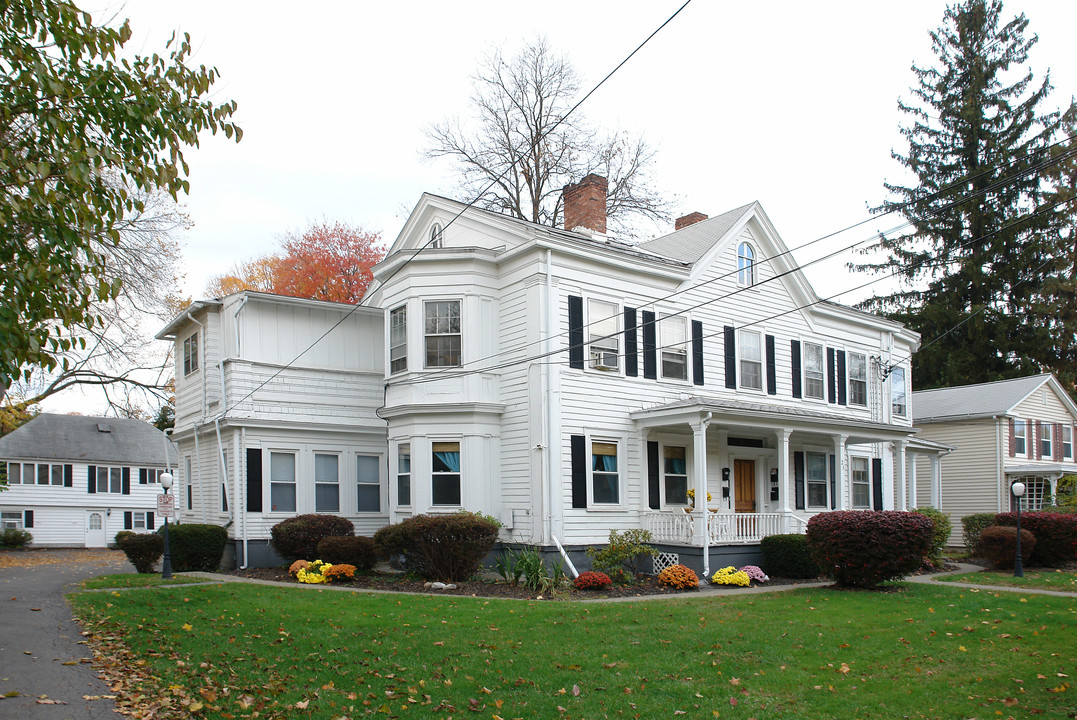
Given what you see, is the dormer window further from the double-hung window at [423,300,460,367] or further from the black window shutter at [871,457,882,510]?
the double-hung window at [423,300,460,367]

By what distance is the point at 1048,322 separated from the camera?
4188cm

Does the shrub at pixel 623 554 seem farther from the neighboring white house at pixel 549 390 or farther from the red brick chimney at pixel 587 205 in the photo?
the red brick chimney at pixel 587 205

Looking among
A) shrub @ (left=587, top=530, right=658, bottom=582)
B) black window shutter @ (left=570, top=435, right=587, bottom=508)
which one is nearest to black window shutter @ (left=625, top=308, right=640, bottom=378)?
black window shutter @ (left=570, top=435, right=587, bottom=508)

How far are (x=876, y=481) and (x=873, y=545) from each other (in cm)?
1220

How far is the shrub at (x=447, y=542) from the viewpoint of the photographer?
1638 cm

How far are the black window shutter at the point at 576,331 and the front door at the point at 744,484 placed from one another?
20.0 feet

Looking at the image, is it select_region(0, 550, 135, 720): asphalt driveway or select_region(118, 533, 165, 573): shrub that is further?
select_region(118, 533, 165, 573): shrub

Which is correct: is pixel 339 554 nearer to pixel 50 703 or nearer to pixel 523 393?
pixel 523 393

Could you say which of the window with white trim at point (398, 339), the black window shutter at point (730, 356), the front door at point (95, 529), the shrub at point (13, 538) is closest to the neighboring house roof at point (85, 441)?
the front door at point (95, 529)

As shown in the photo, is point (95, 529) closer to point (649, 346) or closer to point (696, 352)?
point (649, 346)

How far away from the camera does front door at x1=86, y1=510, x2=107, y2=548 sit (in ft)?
147

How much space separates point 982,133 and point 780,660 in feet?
144

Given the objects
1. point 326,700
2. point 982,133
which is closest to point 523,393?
point 326,700

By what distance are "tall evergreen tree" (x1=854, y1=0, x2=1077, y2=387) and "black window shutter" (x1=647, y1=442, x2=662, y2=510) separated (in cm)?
2703
